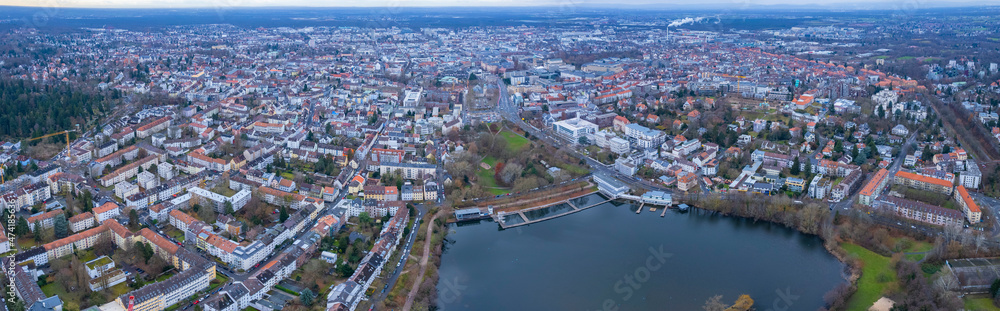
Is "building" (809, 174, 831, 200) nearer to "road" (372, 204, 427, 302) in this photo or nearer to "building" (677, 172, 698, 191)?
"building" (677, 172, 698, 191)

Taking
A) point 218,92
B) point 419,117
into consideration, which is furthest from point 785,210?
point 218,92

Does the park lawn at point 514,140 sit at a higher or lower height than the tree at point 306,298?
higher

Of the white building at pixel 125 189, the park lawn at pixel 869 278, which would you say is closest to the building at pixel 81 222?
the white building at pixel 125 189

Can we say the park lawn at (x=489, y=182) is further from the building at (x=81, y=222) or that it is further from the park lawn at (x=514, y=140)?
the building at (x=81, y=222)

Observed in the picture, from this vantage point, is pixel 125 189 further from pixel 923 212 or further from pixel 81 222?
pixel 923 212

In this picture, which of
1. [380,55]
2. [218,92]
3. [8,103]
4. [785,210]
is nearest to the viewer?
[785,210]

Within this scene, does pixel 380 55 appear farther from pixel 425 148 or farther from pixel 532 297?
pixel 532 297

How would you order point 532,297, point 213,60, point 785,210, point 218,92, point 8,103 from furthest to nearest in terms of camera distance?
point 213,60 → point 218,92 → point 8,103 → point 785,210 → point 532,297
